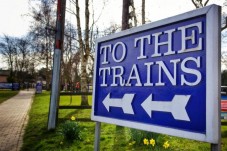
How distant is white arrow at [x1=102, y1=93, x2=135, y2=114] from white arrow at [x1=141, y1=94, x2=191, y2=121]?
0.83ft

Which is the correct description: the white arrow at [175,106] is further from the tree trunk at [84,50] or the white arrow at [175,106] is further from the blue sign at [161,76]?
the tree trunk at [84,50]

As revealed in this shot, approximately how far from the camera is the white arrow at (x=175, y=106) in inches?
77.1

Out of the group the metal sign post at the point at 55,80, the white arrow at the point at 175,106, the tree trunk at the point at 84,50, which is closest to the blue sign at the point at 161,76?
the white arrow at the point at 175,106

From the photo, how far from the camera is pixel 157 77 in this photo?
2217 mm

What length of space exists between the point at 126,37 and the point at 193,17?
0.78 m

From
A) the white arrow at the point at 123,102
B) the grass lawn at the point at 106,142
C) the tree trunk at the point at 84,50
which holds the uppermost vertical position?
the tree trunk at the point at 84,50

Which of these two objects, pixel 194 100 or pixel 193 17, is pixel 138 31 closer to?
pixel 193 17

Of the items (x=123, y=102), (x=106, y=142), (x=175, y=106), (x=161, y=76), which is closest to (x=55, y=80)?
(x=106, y=142)

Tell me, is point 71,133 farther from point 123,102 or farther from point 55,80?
point 123,102

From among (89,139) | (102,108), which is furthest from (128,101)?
(89,139)

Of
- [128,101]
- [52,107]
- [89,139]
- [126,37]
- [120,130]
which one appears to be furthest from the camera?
[52,107]

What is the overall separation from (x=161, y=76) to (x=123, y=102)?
1.68ft

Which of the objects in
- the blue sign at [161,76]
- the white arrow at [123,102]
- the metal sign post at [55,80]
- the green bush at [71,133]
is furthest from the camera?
the metal sign post at [55,80]

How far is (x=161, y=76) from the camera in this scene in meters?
2.18
